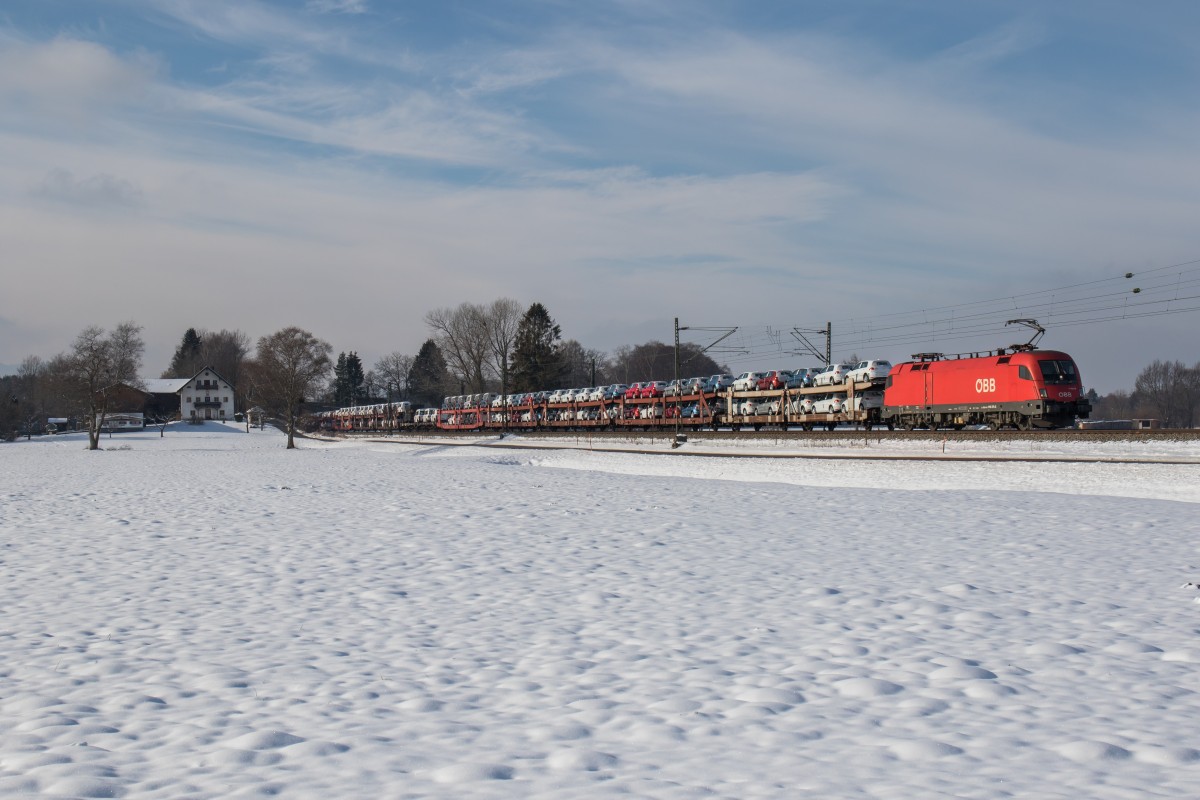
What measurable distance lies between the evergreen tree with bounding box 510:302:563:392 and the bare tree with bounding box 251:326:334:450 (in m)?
34.5

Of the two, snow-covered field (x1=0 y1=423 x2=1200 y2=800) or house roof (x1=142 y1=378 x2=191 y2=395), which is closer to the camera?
snow-covered field (x1=0 y1=423 x2=1200 y2=800)

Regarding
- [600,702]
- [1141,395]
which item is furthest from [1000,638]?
[1141,395]

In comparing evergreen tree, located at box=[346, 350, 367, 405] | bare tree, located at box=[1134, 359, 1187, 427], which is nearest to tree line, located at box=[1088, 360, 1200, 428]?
bare tree, located at box=[1134, 359, 1187, 427]

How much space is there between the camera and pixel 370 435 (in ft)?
291

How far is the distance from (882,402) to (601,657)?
35151 mm

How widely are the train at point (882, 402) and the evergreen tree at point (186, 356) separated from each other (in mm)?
127567

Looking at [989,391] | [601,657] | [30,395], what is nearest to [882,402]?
[989,391]

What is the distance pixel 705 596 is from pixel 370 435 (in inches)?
3266

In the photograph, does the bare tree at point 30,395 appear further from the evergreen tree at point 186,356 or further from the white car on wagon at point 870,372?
the white car on wagon at point 870,372

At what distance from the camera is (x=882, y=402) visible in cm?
3984

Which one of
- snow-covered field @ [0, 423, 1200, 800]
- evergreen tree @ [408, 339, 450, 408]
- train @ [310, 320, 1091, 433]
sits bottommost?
snow-covered field @ [0, 423, 1200, 800]

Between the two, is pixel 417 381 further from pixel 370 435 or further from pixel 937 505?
pixel 937 505

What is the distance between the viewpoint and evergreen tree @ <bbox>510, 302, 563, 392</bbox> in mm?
100000

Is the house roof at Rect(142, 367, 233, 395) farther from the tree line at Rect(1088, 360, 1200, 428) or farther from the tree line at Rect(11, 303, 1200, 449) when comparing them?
the tree line at Rect(1088, 360, 1200, 428)
